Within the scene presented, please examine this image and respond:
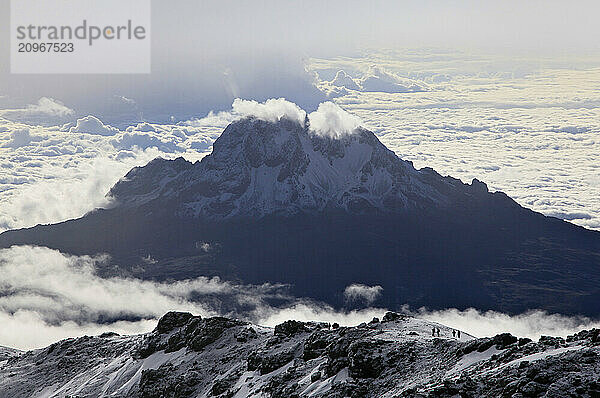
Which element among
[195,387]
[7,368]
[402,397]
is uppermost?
[402,397]

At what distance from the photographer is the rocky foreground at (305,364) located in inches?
2852

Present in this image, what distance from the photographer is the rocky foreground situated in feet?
238

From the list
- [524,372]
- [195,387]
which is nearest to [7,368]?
[195,387]

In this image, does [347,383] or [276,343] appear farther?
[276,343]

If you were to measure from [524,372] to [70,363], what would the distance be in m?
138

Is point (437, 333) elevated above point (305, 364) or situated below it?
above

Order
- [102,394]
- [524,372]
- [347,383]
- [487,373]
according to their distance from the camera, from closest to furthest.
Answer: [524,372], [487,373], [347,383], [102,394]

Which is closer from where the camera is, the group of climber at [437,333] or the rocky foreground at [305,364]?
the rocky foreground at [305,364]

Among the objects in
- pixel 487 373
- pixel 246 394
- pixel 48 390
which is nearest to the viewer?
pixel 487 373

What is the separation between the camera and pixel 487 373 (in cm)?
7612

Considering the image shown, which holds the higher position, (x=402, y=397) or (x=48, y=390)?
(x=402, y=397)

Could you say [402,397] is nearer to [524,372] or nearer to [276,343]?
[524,372]

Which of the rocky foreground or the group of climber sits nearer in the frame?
the rocky foreground

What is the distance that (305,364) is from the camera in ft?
375
